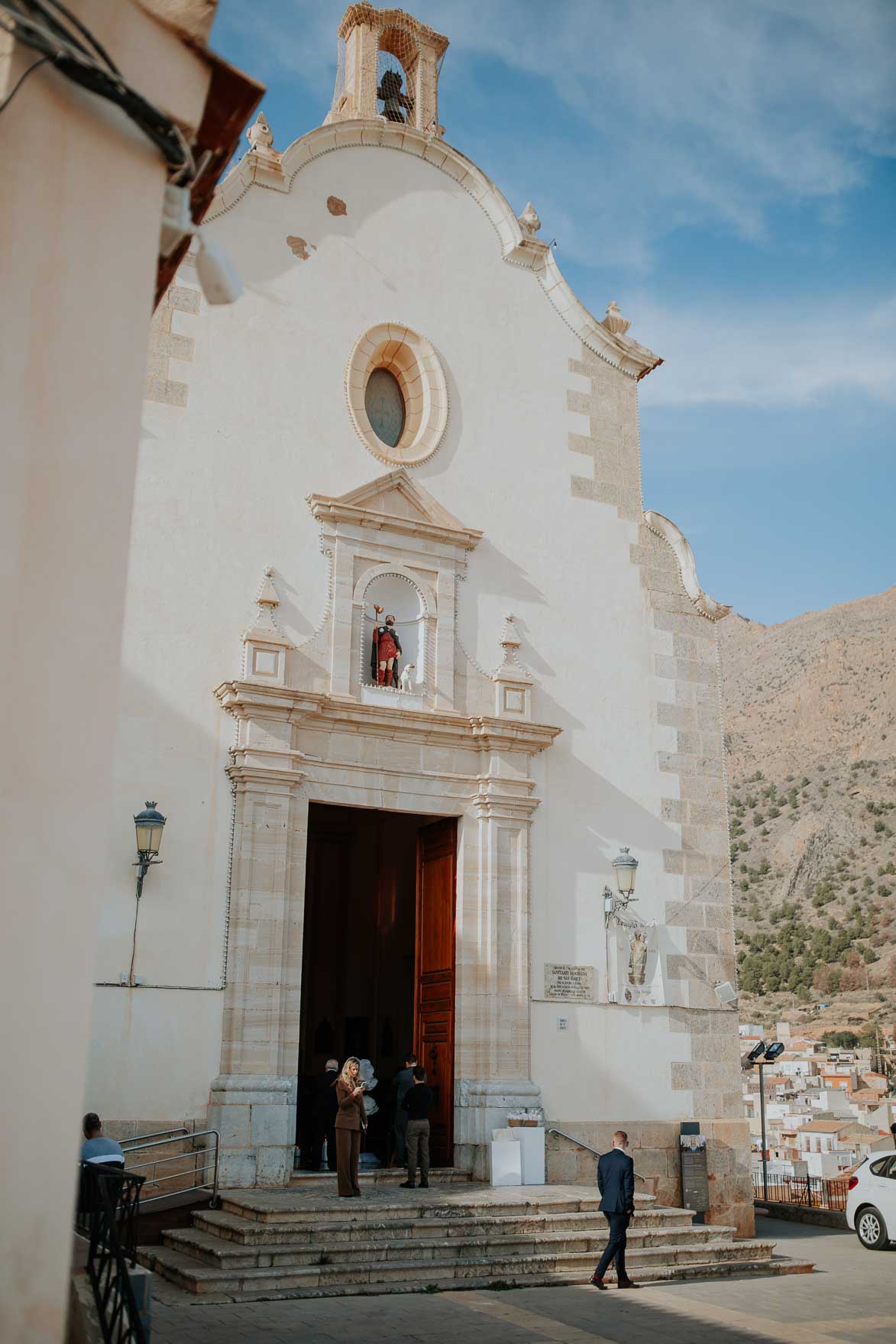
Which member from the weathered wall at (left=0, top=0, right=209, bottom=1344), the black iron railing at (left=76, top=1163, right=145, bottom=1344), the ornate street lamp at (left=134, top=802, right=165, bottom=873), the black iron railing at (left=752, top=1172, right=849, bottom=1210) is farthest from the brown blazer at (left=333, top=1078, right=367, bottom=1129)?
the weathered wall at (left=0, top=0, right=209, bottom=1344)

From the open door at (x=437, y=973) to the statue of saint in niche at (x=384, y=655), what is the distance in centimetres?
164

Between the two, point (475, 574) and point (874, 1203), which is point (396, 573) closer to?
point (475, 574)

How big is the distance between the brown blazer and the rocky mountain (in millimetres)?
47711

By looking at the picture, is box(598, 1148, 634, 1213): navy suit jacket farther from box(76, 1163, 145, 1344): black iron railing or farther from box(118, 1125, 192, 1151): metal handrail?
box(76, 1163, 145, 1344): black iron railing

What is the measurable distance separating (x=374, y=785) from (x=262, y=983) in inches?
87.5

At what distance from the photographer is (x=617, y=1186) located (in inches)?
372

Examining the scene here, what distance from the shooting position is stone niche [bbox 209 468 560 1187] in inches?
428

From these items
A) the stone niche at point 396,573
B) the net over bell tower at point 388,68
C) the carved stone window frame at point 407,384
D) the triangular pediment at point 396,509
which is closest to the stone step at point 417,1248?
the stone niche at point 396,573

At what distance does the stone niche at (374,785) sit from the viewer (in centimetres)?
1086

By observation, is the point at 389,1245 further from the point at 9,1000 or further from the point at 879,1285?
the point at 9,1000

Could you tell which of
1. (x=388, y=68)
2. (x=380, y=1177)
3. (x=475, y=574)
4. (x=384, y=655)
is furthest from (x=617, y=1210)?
(x=388, y=68)

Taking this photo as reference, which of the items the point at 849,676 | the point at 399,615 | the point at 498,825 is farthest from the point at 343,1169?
the point at 849,676

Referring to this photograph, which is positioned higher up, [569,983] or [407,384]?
A: [407,384]

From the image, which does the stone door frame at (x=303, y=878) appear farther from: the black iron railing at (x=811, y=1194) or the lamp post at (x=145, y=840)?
the black iron railing at (x=811, y=1194)
